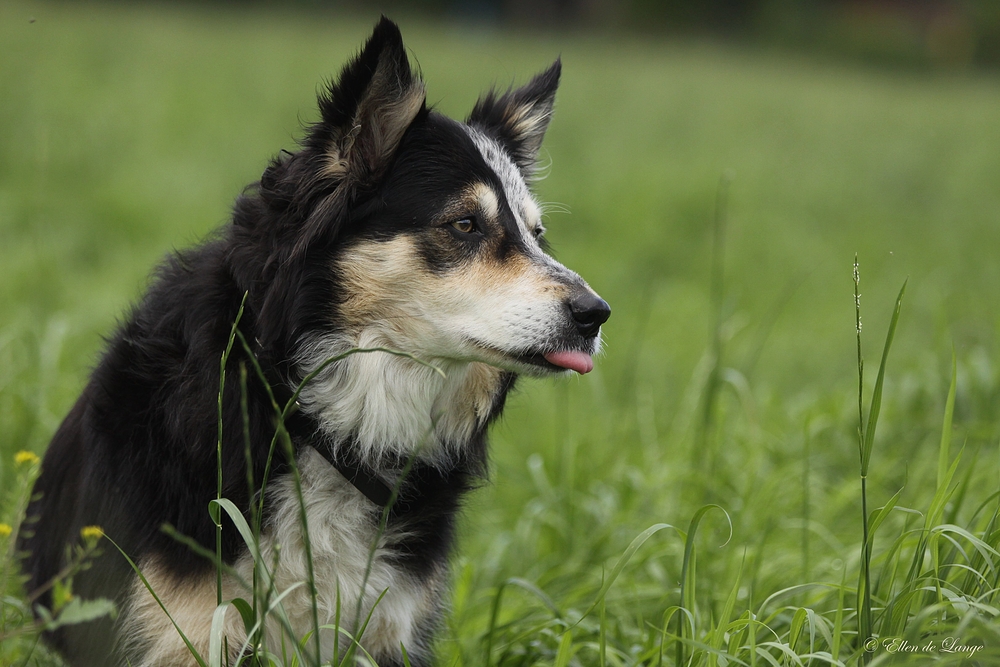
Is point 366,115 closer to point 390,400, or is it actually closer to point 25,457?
point 390,400

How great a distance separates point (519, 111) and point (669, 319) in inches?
172

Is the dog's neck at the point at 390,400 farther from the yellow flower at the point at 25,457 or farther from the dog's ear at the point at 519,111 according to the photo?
A: the dog's ear at the point at 519,111

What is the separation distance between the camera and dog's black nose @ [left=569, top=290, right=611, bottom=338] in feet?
7.73

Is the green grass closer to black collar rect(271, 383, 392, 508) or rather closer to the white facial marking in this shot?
the white facial marking

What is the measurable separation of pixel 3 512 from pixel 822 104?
17952 millimetres

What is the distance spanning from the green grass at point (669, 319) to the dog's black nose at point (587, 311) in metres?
0.53

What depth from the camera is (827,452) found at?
14.4 feet

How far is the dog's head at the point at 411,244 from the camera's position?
2.28m

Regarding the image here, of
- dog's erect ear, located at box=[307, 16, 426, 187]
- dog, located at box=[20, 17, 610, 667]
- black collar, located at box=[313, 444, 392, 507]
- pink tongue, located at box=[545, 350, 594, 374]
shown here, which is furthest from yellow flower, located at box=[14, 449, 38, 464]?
pink tongue, located at box=[545, 350, 594, 374]

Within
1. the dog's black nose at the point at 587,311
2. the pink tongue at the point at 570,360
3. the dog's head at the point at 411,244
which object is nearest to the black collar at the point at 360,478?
the dog's head at the point at 411,244

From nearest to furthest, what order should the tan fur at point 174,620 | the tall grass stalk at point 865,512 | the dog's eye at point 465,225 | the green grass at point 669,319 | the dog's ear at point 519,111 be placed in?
the tall grass stalk at point 865,512, the tan fur at point 174,620, the dog's eye at point 465,225, the green grass at point 669,319, the dog's ear at point 519,111

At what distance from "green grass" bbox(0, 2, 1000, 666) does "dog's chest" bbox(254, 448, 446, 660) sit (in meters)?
0.42

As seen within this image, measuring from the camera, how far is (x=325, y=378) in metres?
2.32

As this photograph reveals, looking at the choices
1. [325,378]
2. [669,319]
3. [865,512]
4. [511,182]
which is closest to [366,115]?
[511,182]
